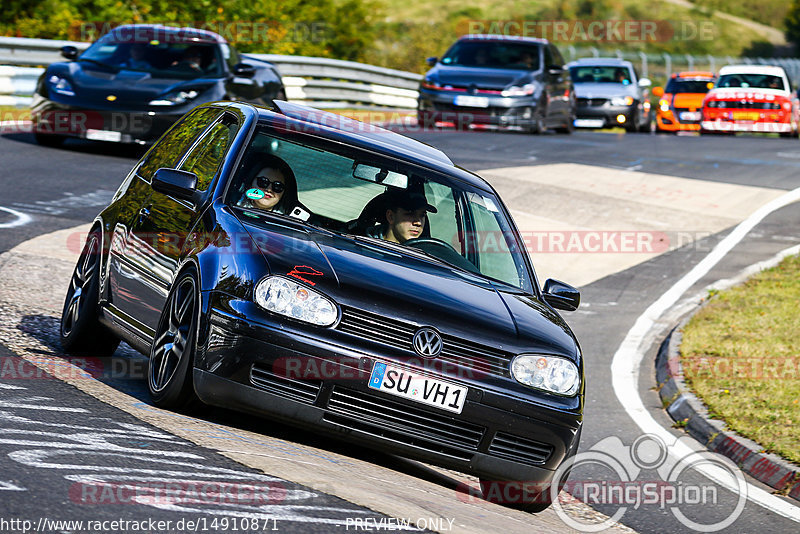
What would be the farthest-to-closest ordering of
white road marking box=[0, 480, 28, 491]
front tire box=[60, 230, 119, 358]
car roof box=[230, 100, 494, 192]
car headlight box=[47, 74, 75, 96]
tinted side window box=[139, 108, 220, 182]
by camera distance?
1. car headlight box=[47, 74, 75, 96]
2. tinted side window box=[139, 108, 220, 182]
3. front tire box=[60, 230, 119, 358]
4. car roof box=[230, 100, 494, 192]
5. white road marking box=[0, 480, 28, 491]

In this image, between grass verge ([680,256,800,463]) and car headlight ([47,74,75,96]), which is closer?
grass verge ([680,256,800,463])

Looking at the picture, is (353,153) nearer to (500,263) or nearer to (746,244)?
(500,263)

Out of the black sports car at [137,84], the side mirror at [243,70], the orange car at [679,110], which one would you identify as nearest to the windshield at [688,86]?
the orange car at [679,110]

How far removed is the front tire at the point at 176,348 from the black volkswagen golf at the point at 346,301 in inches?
0.5

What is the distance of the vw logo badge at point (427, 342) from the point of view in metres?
5.52

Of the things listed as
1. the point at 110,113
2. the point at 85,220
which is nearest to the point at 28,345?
the point at 85,220

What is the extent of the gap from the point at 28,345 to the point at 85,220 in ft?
16.8

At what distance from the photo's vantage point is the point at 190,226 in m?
6.36

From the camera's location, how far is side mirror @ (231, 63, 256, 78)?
54.7ft

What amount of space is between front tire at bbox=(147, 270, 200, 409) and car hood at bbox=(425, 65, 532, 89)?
17.8m

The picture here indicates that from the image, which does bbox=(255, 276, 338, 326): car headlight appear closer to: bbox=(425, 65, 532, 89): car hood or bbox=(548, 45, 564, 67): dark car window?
bbox=(425, 65, 532, 89): car hood

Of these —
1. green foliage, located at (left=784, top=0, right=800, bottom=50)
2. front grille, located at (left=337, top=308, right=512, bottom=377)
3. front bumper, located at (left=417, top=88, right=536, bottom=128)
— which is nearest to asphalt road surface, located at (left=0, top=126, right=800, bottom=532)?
front grille, located at (left=337, top=308, right=512, bottom=377)

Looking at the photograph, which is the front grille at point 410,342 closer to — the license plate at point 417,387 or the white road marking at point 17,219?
the license plate at point 417,387

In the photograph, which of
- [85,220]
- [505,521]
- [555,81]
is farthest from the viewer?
[555,81]
